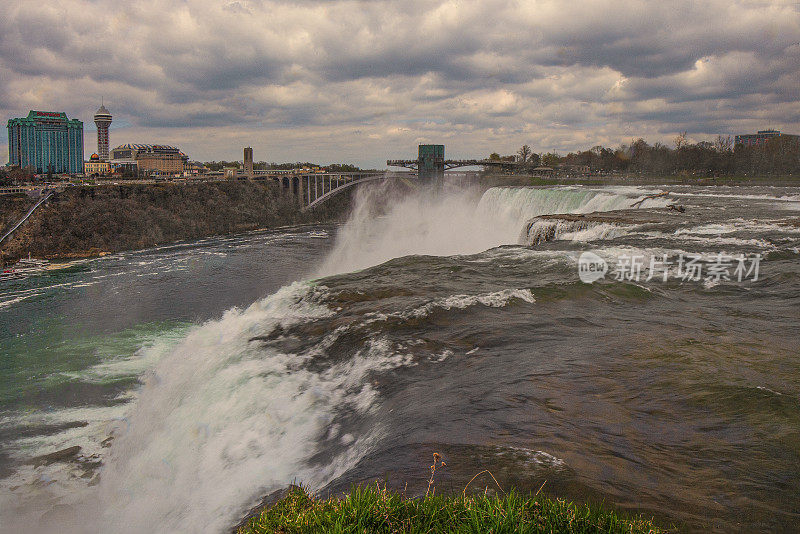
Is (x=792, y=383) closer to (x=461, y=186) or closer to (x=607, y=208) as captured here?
(x=607, y=208)

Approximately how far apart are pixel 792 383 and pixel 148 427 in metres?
9.34

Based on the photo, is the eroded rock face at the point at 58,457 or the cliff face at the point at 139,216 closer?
the eroded rock face at the point at 58,457

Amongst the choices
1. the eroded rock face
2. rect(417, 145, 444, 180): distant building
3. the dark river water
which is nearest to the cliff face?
rect(417, 145, 444, 180): distant building

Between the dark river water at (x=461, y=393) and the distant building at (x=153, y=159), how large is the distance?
16299cm

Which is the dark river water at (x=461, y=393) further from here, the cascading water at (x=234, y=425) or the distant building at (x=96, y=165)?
the distant building at (x=96, y=165)

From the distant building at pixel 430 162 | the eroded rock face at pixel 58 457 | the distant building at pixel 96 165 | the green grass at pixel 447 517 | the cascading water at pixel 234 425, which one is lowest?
the eroded rock face at pixel 58 457

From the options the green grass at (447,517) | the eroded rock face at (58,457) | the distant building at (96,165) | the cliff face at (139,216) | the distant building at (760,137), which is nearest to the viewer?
the green grass at (447,517)

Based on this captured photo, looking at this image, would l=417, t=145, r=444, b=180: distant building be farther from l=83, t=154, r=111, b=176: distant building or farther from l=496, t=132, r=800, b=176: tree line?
l=83, t=154, r=111, b=176: distant building

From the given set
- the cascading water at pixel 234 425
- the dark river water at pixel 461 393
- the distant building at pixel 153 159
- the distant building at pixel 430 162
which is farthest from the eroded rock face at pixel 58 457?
the distant building at pixel 153 159

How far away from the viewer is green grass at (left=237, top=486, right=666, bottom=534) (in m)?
3.11

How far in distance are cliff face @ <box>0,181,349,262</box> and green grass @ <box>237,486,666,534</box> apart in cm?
4794

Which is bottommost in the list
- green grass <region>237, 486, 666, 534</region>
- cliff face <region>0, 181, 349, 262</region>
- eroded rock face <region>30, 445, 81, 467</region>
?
eroded rock face <region>30, 445, 81, 467</region>

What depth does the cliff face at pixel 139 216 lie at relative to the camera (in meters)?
45.6

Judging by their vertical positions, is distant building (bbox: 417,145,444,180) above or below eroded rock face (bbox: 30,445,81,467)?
above
